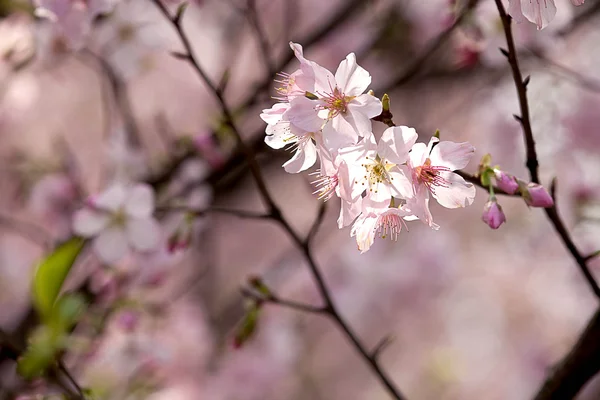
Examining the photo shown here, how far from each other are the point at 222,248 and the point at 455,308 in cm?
132

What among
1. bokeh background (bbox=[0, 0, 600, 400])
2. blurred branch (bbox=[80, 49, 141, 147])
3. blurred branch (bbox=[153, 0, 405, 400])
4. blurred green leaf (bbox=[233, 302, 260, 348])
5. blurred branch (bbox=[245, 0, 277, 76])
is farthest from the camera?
blurred branch (bbox=[80, 49, 141, 147])

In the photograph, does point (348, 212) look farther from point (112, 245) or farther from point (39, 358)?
point (112, 245)

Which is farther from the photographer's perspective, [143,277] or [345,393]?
[345,393]

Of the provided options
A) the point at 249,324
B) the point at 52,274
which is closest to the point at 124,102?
the point at 249,324

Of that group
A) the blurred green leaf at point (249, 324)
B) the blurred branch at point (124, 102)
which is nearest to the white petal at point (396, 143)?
the blurred green leaf at point (249, 324)

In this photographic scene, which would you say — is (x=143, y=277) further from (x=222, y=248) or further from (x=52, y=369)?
(x=222, y=248)

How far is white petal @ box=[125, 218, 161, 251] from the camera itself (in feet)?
3.57

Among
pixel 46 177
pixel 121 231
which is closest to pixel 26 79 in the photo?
pixel 46 177

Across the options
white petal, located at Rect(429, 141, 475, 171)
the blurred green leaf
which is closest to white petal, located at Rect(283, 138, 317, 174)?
white petal, located at Rect(429, 141, 475, 171)

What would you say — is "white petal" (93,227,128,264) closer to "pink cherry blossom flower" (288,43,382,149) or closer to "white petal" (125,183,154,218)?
"white petal" (125,183,154,218)

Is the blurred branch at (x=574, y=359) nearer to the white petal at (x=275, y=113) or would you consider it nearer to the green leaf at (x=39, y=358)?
the white petal at (x=275, y=113)

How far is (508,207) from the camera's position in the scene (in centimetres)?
267

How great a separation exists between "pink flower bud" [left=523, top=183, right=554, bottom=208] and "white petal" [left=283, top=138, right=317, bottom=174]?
21cm

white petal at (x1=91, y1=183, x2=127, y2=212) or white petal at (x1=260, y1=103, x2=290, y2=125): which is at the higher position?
white petal at (x1=260, y1=103, x2=290, y2=125)
